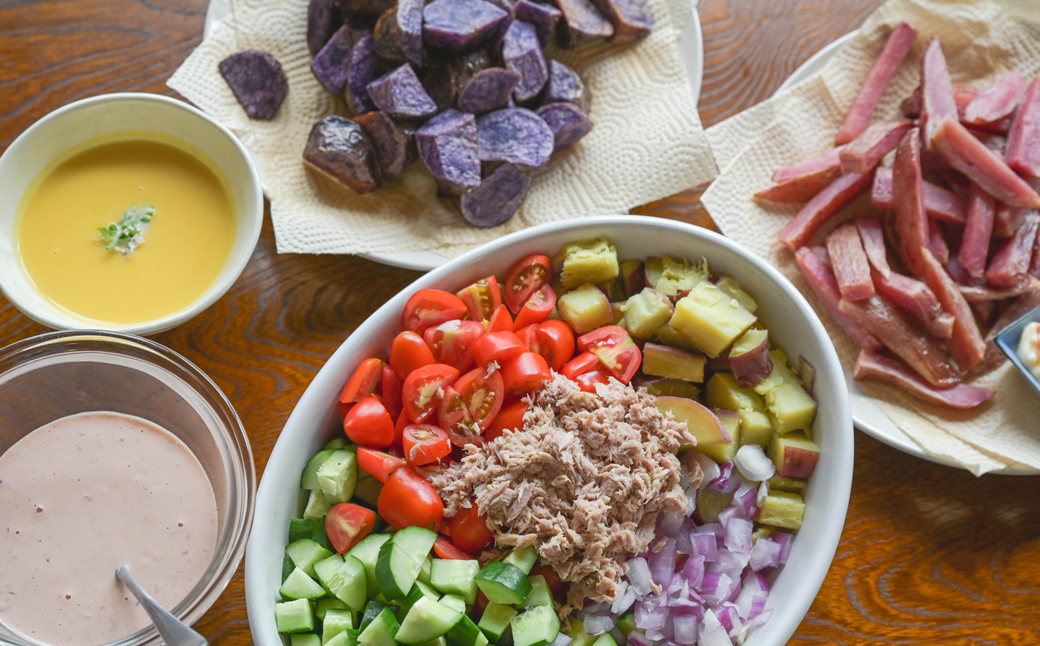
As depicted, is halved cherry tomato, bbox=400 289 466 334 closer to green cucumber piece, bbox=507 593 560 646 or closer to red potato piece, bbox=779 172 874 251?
green cucumber piece, bbox=507 593 560 646

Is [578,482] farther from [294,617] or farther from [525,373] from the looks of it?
[294,617]

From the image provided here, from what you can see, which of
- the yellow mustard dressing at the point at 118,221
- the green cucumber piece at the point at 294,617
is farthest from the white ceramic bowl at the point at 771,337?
the yellow mustard dressing at the point at 118,221

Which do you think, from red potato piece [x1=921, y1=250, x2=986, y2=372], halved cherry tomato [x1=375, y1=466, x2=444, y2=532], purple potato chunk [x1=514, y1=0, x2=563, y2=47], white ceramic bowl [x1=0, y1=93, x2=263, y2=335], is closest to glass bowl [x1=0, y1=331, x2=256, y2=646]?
white ceramic bowl [x1=0, y1=93, x2=263, y2=335]

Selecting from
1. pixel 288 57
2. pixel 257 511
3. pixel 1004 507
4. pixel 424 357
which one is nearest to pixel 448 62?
pixel 288 57

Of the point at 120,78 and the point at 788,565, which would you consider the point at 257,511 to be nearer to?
the point at 788,565

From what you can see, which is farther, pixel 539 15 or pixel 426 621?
pixel 539 15

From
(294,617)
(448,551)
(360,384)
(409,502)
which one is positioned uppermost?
(360,384)

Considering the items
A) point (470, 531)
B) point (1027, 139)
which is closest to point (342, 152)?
point (470, 531)
